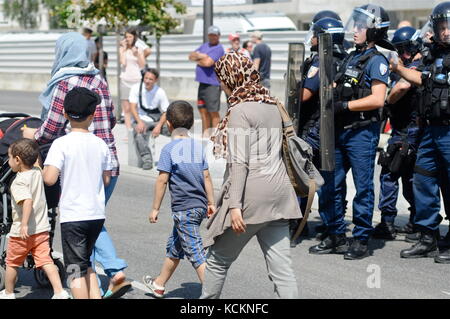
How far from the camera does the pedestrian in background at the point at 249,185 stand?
5.11 metres

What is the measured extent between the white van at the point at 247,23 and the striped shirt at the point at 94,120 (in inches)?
827

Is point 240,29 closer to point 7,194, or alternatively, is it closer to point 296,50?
point 296,50

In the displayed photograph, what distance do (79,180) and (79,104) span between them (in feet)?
1.50

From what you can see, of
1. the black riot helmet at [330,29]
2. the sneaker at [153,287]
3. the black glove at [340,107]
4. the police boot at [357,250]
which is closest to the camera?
the sneaker at [153,287]

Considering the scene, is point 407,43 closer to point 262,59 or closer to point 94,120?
point 94,120

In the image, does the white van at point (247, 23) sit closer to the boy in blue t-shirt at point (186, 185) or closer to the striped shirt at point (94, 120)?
the striped shirt at point (94, 120)

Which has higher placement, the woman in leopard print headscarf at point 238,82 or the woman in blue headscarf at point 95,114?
the woman in leopard print headscarf at point 238,82

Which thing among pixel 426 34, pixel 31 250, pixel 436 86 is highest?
pixel 426 34

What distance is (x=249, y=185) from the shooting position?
16.9 ft

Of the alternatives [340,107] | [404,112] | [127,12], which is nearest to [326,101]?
[340,107]

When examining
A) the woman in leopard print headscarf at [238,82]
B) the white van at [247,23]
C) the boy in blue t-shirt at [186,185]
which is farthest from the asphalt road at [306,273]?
the white van at [247,23]

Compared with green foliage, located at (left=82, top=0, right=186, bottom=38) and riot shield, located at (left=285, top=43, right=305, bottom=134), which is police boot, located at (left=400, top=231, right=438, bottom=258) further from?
green foliage, located at (left=82, top=0, right=186, bottom=38)

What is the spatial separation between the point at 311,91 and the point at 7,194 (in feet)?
9.10

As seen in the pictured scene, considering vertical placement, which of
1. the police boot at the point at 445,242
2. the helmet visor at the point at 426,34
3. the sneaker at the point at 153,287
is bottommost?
the police boot at the point at 445,242
